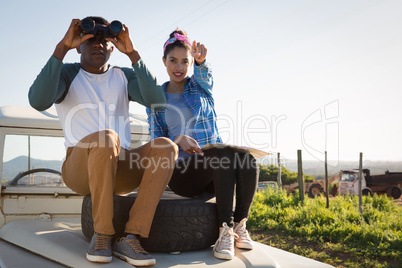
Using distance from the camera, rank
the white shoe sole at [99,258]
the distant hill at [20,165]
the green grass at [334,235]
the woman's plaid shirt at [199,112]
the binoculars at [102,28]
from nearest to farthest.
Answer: the white shoe sole at [99,258] < the binoculars at [102,28] < the woman's plaid shirt at [199,112] < the distant hill at [20,165] < the green grass at [334,235]

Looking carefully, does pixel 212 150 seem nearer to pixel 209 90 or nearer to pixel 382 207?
pixel 209 90

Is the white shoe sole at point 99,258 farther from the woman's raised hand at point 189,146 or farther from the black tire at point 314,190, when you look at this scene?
the black tire at point 314,190

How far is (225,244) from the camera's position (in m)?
2.22

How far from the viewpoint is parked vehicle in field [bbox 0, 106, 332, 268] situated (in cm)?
213

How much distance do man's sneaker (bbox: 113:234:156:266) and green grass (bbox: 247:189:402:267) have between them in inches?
174

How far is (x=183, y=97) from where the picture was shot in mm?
2838

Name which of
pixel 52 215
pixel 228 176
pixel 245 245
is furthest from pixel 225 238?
pixel 52 215

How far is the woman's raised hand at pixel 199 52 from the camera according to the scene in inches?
108

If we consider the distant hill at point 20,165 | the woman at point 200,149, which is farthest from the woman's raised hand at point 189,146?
the distant hill at point 20,165

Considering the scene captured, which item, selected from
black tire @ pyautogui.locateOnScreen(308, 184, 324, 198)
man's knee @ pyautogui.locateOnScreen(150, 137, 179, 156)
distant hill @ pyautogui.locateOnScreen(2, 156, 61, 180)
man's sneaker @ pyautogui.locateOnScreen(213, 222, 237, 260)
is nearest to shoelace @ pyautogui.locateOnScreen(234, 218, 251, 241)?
man's sneaker @ pyautogui.locateOnScreen(213, 222, 237, 260)

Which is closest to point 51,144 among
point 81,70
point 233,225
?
point 81,70

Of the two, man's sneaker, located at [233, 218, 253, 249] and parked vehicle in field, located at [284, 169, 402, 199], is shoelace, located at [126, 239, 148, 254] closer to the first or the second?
man's sneaker, located at [233, 218, 253, 249]

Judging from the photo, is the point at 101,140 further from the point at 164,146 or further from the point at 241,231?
the point at 241,231

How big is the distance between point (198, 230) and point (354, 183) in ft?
66.1
